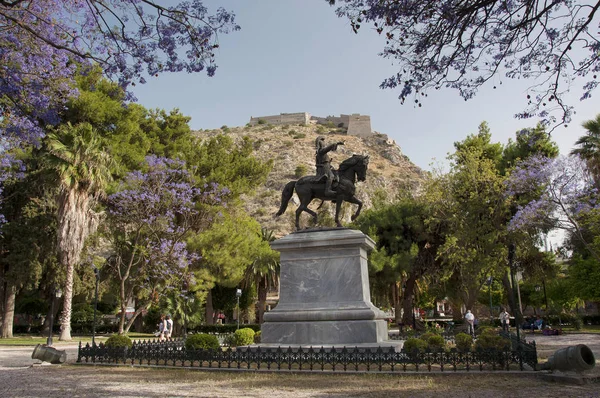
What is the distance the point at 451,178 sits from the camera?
95.8 ft

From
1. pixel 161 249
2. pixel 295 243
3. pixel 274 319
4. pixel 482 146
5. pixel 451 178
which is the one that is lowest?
pixel 274 319

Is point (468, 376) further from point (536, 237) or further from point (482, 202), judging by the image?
point (536, 237)

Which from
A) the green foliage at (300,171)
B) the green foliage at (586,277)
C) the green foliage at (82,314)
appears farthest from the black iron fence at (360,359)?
the green foliage at (300,171)

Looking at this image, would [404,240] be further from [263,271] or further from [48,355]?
[48,355]

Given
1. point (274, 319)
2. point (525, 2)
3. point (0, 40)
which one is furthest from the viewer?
point (274, 319)

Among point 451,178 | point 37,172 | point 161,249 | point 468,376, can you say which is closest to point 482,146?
point 451,178

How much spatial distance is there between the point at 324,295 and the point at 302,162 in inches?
3654

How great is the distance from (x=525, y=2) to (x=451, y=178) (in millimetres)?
22990

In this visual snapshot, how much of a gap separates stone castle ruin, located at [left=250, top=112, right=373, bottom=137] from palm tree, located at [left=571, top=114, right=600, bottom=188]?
10690 cm

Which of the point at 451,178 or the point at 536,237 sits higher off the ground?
the point at 451,178

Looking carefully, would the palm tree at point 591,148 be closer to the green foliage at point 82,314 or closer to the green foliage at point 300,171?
the green foliage at point 82,314

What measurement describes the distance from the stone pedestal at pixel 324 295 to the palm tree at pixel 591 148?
20.9 metres

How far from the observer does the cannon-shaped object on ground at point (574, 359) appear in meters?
8.62

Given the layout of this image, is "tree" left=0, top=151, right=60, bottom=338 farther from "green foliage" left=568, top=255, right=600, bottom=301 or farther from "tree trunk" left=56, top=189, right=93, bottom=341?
"green foliage" left=568, top=255, right=600, bottom=301
